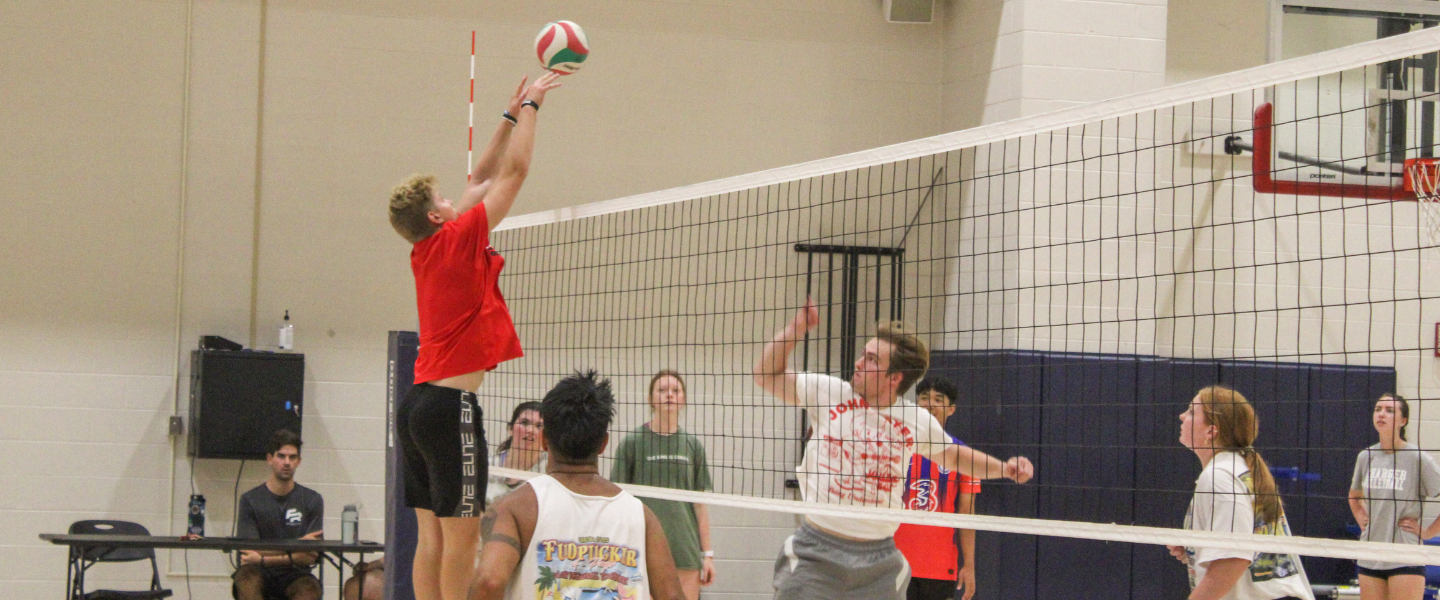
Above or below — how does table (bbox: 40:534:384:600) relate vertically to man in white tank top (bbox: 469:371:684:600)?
below

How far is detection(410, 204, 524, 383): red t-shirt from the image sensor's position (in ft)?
13.0

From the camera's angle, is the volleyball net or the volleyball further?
the volleyball net

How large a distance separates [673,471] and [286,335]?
294 centimetres

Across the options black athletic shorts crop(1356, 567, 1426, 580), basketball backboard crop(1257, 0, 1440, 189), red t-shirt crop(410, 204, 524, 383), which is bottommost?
black athletic shorts crop(1356, 567, 1426, 580)

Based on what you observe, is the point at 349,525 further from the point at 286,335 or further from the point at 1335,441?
the point at 1335,441

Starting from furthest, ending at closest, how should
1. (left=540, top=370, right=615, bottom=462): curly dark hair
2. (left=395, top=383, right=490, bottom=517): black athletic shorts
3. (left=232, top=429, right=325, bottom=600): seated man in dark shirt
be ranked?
(left=232, top=429, right=325, bottom=600): seated man in dark shirt, (left=395, top=383, right=490, bottom=517): black athletic shorts, (left=540, top=370, right=615, bottom=462): curly dark hair

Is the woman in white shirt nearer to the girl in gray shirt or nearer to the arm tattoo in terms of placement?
the arm tattoo

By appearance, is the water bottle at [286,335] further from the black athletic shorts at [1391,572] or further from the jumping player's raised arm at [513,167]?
the black athletic shorts at [1391,572]

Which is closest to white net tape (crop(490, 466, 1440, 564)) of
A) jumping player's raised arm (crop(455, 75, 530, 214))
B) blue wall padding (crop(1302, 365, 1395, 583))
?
jumping player's raised arm (crop(455, 75, 530, 214))

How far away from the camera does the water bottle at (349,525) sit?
7.23 m

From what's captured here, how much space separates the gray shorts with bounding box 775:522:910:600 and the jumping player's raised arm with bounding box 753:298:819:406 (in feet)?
1.56

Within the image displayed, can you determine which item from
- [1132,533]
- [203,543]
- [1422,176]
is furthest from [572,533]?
[1422,176]

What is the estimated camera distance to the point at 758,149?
28.0 feet

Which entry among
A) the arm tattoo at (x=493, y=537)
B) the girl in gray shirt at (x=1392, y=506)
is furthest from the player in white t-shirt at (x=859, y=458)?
the girl in gray shirt at (x=1392, y=506)
